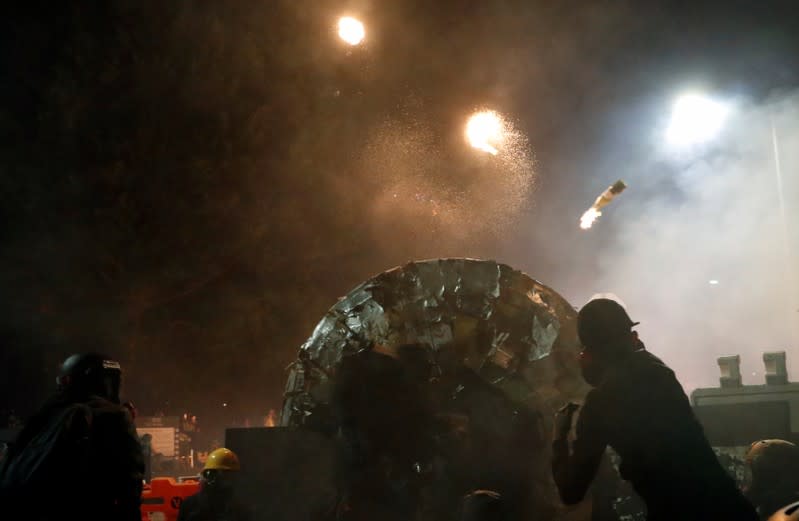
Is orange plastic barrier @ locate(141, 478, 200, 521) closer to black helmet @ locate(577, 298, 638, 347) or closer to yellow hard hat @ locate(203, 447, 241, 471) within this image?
yellow hard hat @ locate(203, 447, 241, 471)

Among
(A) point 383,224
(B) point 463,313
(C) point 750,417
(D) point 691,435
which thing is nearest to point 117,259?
(A) point 383,224

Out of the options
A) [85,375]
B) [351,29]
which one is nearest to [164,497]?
[85,375]

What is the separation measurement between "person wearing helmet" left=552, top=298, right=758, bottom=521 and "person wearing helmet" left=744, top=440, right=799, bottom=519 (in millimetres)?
2416

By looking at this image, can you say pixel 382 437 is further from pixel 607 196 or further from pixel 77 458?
pixel 607 196

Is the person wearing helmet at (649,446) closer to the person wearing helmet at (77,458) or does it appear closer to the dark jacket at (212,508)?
the person wearing helmet at (77,458)

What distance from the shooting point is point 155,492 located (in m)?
8.99

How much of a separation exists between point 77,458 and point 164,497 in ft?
19.6

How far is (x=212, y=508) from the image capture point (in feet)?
19.2

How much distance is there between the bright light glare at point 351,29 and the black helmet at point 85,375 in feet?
43.3

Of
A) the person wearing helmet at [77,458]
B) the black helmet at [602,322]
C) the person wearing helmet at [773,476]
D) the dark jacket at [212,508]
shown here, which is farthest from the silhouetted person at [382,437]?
the black helmet at [602,322]

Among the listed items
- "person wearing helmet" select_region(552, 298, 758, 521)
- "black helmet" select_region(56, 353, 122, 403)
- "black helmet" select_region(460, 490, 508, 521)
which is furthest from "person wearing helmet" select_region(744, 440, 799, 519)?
"black helmet" select_region(56, 353, 122, 403)

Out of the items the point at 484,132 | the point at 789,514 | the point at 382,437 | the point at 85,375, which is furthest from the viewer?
the point at 484,132

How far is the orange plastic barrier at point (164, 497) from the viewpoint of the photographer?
29.2 ft

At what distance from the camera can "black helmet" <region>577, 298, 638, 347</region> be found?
10.7 feet
